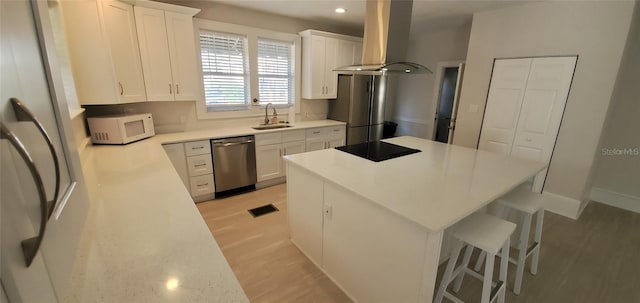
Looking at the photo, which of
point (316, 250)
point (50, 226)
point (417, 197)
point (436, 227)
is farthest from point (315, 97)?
point (50, 226)

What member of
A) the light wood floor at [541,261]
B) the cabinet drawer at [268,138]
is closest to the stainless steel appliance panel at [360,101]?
the cabinet drawer at [268,138]

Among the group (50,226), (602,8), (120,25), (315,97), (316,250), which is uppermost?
(602,8)

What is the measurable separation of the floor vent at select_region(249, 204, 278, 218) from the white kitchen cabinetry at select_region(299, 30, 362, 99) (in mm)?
1973

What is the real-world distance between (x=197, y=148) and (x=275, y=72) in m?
1.75

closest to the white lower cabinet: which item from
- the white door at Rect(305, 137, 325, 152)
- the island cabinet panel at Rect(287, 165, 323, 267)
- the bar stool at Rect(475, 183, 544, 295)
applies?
the island cabinet panel at Rect(287, 165, 323, 267)

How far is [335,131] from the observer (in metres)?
4.37

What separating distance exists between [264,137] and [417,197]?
2539 millimetres

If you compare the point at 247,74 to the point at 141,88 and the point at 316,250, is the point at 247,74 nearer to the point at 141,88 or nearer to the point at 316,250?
the point at 141,88

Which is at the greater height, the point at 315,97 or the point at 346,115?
the point at 315,97

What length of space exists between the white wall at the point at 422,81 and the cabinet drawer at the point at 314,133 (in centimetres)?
243

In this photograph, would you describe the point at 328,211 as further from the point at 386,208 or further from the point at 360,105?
the point at 360,105

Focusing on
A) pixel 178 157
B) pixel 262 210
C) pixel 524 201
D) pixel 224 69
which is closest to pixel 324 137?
pixel 262 210

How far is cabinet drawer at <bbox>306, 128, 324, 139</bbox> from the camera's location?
4.06 meters

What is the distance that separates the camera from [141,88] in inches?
112
